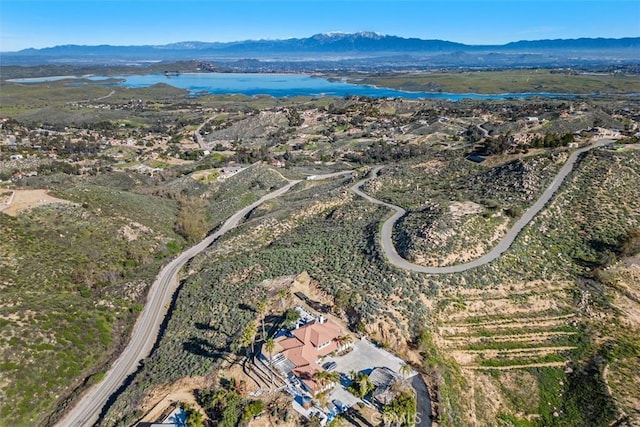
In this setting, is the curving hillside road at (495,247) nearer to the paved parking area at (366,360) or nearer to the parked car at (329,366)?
the paved parking area at (366,360)

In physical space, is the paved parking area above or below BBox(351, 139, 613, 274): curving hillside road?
below

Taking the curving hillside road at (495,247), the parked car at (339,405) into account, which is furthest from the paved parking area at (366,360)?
the curving hillside road at (495,247)

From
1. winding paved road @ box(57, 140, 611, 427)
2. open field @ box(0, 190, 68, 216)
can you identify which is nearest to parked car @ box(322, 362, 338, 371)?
winding paved road @ box(57, 140, 611, 427)

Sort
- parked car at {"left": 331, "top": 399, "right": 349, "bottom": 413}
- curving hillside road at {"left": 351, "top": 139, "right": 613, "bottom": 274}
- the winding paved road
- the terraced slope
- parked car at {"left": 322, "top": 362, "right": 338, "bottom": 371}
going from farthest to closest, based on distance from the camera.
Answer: curving hillside road at {"left": 351, "top": 139, "right": 613, "bottom": 274}
the terraced slope
the winding paved road
parked car at {"left": 322, "top": 362, "right": 338, "bottom": 371}
parked car at {"left": 331, "top": 399, "right": 349, "bottom": 413}

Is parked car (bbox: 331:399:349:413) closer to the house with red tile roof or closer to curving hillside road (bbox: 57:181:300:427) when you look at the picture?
the house with red tile roof

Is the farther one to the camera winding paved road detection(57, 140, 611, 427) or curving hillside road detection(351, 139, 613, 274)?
curving hillside road detection(351, 139, 613, 274)

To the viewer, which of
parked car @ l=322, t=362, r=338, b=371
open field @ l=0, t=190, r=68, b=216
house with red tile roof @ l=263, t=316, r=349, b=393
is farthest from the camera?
open field @ l=0, t=190, r=68, b=216
